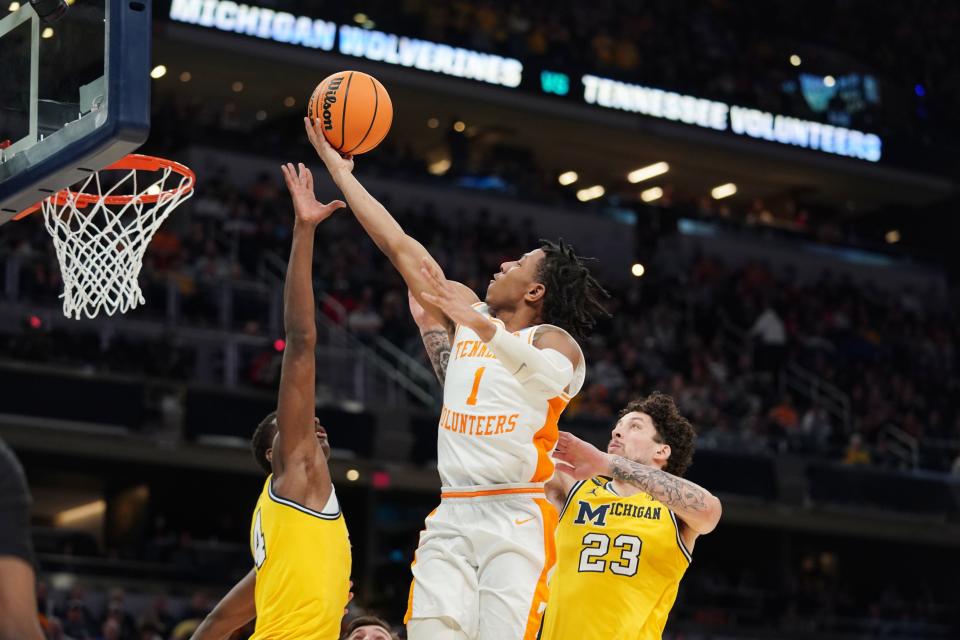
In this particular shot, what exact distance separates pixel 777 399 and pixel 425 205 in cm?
621

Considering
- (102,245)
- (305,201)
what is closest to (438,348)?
(305,201)

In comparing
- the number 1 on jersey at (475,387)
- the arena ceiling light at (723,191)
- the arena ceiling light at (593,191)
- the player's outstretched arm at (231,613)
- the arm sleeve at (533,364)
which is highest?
the arena ceiling light at (723,191)

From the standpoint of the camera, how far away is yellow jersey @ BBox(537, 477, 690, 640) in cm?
603

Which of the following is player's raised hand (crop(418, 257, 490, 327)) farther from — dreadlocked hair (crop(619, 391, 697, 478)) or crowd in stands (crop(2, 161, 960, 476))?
crowd in stands (crop(2, 161, 960, 476))

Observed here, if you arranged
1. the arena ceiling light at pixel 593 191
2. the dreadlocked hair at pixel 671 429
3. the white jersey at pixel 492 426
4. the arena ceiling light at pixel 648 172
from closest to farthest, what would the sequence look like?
1. the white jersey at pixel 492 426
2. the dreadlocked hair at pixel 671 429
3. the arena ceiling light at pixel 648 172
4. the arena ceiling light at pixel 593 191

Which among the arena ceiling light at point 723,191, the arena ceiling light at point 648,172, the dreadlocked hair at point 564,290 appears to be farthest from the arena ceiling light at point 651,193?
the dreadlocked hair at point 564,290

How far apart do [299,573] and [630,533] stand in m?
1.42

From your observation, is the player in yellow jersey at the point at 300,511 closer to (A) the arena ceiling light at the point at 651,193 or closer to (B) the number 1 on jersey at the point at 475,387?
(B) the number 1 on jersey at the point at 475,387

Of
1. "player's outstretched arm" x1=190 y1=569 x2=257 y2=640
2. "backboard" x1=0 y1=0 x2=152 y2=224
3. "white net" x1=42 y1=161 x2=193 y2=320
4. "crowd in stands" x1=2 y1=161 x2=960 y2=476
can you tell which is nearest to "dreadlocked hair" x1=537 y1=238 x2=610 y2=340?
"backboard" x1=0 y1=0 x2=152 y2=224

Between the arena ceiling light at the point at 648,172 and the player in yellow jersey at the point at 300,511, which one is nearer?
the player in yellow jersey at the point at 300,511

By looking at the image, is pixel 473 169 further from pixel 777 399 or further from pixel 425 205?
pixel 777 399

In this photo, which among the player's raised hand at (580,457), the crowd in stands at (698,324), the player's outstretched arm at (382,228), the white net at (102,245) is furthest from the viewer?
the crowd in stands at (698,324)

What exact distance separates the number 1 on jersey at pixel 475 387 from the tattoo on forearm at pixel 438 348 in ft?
1.39

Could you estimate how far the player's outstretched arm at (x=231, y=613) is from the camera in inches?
245
